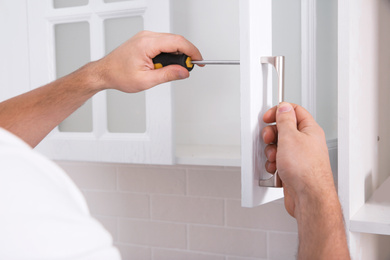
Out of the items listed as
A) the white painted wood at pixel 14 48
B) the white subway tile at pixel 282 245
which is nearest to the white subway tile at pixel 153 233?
the white subway tile at pixel 282 245

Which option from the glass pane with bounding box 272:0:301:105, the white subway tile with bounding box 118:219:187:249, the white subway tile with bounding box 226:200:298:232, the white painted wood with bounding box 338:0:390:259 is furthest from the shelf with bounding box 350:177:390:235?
the white subway tile with bounding box 118:219:187:249

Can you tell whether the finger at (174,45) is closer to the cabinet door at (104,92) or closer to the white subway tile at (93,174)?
the cabinet door at (104,92)

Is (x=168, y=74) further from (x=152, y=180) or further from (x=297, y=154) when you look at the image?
(x=152, y=180)

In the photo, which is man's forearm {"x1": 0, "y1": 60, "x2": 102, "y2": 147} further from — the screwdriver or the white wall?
A: the white wall

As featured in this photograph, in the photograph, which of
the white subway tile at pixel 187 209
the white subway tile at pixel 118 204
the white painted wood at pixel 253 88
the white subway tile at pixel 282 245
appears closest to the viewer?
the white painted wood at pixel 253 88

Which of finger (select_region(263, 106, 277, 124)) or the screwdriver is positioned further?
the screwdriver

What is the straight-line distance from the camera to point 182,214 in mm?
1510

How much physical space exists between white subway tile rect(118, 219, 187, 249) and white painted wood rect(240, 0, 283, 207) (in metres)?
0.85

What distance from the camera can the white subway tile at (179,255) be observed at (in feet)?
4.85

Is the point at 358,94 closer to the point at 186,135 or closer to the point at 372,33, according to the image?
the point at 372,33

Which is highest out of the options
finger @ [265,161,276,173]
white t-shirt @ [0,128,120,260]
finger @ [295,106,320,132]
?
finger @ [295,106,320,132]

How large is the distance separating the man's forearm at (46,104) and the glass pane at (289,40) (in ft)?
1.31

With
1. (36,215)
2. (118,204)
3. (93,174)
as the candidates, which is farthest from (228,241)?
(36,215)

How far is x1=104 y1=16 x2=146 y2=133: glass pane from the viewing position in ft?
3.64
